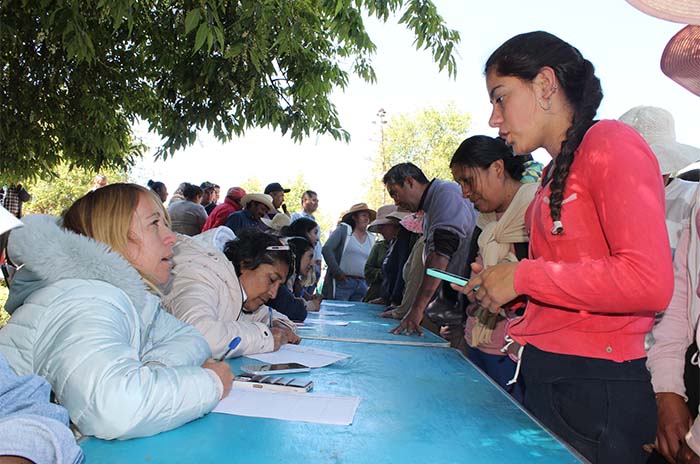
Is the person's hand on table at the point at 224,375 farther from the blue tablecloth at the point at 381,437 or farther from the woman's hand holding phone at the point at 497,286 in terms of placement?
the woman's hand holding phone at the point at 497,286

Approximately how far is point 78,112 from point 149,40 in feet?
2.89

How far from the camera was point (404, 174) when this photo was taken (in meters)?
3.88

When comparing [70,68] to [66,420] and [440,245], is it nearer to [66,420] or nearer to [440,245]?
[440,245]

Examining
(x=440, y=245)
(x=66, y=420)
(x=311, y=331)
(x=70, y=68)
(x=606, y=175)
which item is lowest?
(x=311, y=331)

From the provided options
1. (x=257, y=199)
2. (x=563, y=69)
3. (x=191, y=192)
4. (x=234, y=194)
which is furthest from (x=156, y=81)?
(x=563, y=69)

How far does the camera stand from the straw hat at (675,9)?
3.78 ft

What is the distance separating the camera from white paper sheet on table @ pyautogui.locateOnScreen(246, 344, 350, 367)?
215 centimetres

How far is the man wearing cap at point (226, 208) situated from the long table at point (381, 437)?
4.84 metres

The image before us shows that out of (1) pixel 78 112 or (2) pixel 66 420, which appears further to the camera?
(1) pixel 78 112

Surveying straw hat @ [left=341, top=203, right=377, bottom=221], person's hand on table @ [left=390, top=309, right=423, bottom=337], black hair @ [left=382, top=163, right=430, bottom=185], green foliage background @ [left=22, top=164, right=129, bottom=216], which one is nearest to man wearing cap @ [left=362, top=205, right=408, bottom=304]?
straw hat @ [left=341, top=203, right=377, bottom=221]

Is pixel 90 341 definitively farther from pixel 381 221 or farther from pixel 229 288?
pixel 381 221

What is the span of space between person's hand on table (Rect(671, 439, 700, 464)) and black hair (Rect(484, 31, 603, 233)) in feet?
2.20

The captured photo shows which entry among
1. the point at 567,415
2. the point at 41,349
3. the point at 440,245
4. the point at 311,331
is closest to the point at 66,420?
the point at 41,349

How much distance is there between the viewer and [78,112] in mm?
4801
